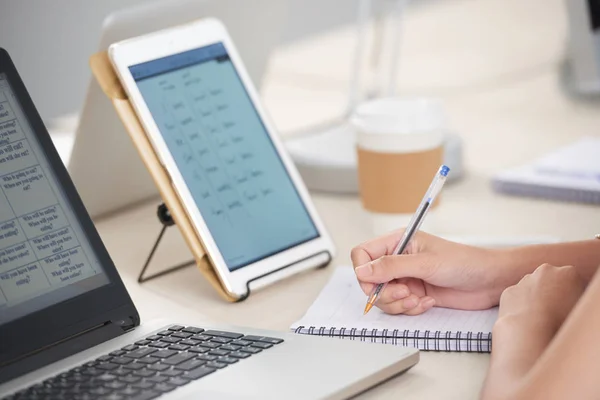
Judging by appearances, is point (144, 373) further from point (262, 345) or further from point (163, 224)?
point (163, 224)

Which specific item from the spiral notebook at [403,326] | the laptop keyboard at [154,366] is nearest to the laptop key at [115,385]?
the laptop keyboard at [154,366]

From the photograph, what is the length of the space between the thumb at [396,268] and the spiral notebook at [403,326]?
41 millimetres

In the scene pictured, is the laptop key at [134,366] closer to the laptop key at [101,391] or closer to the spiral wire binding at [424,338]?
the laptop key at [101,391]

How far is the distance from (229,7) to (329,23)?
164cm

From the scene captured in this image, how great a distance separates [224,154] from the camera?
3.73ft

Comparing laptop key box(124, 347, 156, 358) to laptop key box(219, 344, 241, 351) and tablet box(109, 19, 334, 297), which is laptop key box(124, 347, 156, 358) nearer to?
laptop key box(219, 344, 241, 351)

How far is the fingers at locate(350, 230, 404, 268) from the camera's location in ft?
3.27

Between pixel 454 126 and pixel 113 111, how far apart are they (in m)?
0.69

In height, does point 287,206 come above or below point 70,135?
below

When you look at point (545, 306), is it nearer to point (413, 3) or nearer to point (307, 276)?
point (307, 276)

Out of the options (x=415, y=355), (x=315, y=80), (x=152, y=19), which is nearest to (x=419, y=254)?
(x=415, y=355)

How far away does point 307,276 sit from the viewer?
44.4 inches

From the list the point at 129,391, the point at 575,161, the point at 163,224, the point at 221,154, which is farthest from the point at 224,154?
the point at 575,161

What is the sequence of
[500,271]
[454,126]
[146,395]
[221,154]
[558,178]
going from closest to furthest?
[146,395], [500,271], [221,154], [558,178], [454,126]
